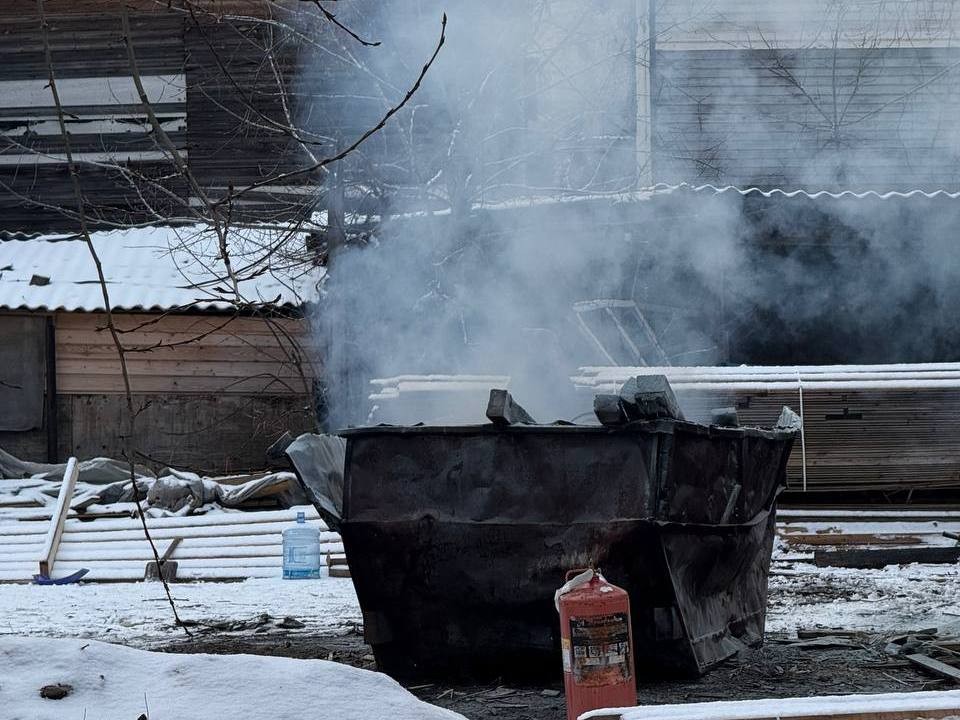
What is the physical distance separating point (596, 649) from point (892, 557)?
575 centimetres

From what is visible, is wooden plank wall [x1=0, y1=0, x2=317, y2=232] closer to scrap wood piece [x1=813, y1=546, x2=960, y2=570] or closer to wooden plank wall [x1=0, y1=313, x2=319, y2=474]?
wooden plank wall [x1=0, y1=313, x2=319, y2=474]

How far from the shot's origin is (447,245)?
11195 mm

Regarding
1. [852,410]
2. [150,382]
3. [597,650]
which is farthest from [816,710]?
[150,382]

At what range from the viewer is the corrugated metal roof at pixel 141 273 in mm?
13508

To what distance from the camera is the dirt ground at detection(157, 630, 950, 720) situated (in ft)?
16.3

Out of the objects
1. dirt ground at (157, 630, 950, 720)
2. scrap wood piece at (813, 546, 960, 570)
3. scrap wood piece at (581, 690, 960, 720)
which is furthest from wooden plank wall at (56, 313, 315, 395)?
scrap wood piece at (581, 690, 960, 720)

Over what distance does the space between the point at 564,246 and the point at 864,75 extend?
210 inches

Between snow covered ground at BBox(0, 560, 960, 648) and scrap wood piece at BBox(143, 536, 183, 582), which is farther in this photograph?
scrap wood piece at BBox(143, 536, 183, 582)

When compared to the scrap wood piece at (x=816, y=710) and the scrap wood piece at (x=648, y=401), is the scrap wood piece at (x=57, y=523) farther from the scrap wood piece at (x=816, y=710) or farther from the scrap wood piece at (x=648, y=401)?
the scrap wood piece at (x=816, y=710)

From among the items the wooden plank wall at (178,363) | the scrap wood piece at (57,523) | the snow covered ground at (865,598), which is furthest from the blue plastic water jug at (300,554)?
the wooden plank wall at (178,363)

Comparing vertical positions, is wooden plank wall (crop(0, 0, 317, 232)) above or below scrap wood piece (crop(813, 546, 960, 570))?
above

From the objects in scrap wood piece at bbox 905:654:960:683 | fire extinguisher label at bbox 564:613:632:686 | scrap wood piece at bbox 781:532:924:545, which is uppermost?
fire extinguisher label at bbox 564:613:632:686

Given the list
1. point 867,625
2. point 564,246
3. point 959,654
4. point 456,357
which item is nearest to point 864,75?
point 564,246

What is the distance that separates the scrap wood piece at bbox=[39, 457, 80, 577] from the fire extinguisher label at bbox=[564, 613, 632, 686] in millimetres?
7361
